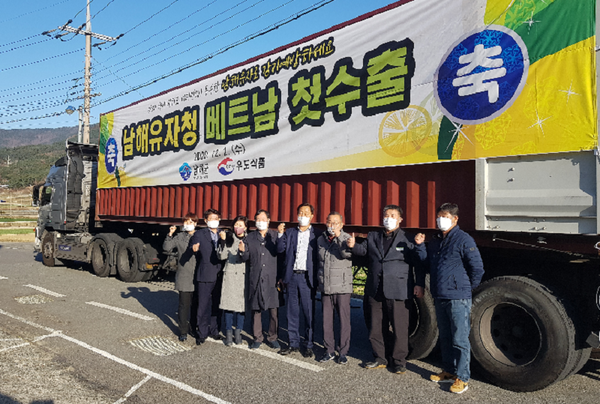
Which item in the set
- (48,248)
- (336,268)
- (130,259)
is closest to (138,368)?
(336,268)

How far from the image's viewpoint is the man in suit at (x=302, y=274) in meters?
5.62

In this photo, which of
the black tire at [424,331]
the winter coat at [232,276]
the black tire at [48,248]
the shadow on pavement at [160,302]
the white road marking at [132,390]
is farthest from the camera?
the black tire at [48,248]

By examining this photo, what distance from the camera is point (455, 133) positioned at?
5.04 meters

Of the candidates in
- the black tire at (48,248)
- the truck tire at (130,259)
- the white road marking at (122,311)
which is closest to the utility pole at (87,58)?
the black tire at (48,248)

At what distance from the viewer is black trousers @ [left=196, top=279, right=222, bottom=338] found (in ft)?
20.1

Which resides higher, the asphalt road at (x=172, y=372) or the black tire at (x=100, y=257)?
the black tire at (x=100, y=257)

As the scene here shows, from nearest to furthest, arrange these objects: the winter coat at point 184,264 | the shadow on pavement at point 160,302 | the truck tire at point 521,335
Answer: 1. the truck tire at point 521,335
2. the winter coat at point 184,264
3. the shadow on pavement at point 160,302

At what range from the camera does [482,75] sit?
4.84 meters

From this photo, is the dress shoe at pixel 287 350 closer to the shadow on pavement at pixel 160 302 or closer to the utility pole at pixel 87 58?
the shadow on pavement at pixel 160 302

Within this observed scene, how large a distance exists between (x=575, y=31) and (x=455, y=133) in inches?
53.9

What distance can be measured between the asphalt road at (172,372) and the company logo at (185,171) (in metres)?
2.83

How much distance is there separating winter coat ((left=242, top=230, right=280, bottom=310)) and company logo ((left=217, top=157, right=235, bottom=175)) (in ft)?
8.33

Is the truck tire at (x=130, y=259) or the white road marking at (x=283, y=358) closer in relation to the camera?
the white road marking at (x=283, y=358)

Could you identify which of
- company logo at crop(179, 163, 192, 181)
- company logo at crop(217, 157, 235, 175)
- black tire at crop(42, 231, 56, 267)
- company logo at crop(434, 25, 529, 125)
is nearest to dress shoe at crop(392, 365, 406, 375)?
company logo at crop(434, 25, 529, 125)
